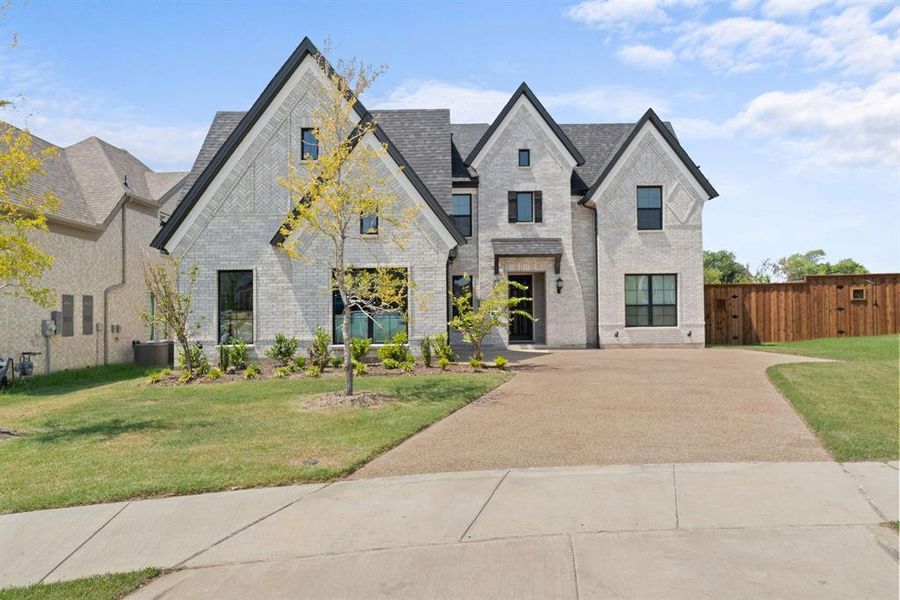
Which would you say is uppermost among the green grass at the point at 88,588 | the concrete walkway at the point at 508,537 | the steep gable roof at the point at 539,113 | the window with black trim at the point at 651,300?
the steep gable roof at the point at 539,113

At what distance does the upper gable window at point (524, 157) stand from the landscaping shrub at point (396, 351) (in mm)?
9071

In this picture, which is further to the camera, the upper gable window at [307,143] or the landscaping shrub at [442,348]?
the upper gable window at [307,143]

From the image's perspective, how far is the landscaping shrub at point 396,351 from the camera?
17.0 metres

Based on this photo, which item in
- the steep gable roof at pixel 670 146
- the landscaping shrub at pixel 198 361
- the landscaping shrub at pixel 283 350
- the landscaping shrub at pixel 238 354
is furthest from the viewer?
the steep gable roof at pixel 670 146

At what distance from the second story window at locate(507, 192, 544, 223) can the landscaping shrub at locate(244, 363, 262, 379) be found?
10.8 metres

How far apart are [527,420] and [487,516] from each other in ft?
14.7

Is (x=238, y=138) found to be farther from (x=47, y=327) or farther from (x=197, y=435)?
(x=197, y=435)

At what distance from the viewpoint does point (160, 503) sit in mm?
6547

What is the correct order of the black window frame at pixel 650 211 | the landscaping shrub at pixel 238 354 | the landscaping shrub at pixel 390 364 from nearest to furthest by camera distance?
the landscaping shrub at pixel 390 364
the landscaping shrub at pixel 238 354
the black window frame at pixel 650 211

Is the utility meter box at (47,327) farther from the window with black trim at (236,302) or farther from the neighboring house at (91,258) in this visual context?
the window with black trim at (236,302)

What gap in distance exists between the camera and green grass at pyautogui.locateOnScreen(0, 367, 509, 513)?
7.23 meters

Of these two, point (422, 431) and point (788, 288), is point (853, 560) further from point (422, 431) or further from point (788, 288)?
point (788, 288)

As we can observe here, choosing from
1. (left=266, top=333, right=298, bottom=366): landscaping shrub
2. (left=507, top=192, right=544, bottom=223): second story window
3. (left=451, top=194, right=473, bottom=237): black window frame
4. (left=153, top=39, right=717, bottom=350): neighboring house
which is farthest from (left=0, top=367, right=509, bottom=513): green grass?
(left=507, top=192, right=544, bottom=223): second story window

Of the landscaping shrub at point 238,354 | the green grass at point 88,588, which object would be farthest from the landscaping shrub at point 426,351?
the green grass at point 88,588
